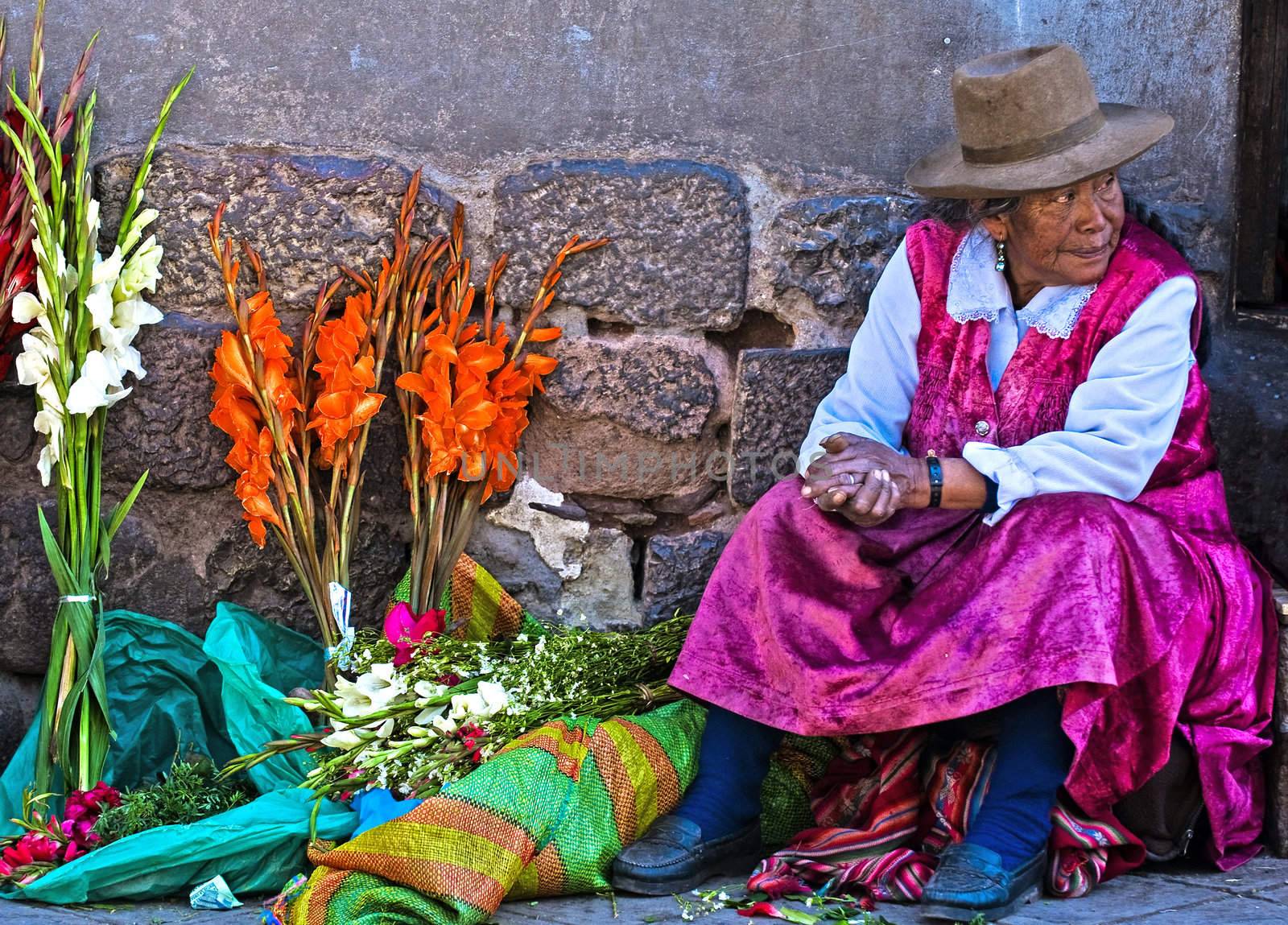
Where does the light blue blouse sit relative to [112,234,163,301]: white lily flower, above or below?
below

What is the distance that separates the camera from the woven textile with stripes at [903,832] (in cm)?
227

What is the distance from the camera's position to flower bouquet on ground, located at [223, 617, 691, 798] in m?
2.42

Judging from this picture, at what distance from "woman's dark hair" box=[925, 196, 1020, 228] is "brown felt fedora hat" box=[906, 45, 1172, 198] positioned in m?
0.05

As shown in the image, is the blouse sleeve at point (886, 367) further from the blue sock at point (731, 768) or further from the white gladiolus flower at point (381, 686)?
the white gladiolus flower at point (381, 686)

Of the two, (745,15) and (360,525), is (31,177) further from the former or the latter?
(745,15)

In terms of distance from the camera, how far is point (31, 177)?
252 cm

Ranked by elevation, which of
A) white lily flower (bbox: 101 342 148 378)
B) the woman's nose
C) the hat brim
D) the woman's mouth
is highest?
the hat brim

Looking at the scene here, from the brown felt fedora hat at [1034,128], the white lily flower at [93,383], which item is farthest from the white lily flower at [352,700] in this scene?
the brown felt fedora hat at [1034,128]

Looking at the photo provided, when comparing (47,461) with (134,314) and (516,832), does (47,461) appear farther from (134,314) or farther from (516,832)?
(516,832)

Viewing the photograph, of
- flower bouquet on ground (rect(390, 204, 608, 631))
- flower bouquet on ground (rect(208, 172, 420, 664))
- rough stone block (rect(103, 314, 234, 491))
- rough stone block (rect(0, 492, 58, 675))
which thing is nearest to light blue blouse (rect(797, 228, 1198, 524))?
flower bouquet on ground (rect(390, 204, 608, 631))

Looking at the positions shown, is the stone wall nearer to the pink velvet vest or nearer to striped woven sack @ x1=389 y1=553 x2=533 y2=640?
striped woven sack @ x1=389 y1=553 x2=533 y2=640

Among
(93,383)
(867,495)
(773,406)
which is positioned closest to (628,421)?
(773,406)

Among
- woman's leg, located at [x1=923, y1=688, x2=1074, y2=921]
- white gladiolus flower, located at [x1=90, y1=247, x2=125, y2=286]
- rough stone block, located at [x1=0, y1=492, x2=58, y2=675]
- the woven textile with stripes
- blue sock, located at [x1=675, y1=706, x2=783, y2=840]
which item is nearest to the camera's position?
woman's leg, located at [x1=923, y1=688, x2=1074, y2=921]

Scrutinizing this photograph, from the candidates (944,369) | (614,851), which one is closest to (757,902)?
(614,851)
